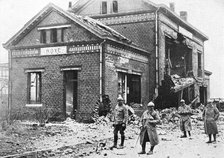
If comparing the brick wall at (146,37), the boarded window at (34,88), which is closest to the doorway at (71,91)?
the boarded window at (34,88)

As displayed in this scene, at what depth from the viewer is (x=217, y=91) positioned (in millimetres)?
44656

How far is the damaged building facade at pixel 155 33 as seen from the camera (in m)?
24.1

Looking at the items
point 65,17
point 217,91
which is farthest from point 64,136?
point 217,91

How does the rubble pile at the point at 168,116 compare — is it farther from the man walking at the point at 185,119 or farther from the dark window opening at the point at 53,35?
the dark window opening at the point at 53,35

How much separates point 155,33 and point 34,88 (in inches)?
368

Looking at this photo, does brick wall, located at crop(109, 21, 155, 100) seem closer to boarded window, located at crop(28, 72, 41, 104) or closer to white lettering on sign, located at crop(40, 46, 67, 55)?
white lettering on sign, located at crop(40, 46, 67, 55)

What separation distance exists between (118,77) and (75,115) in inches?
138

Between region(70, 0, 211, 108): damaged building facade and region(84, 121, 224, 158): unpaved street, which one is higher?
region(70, 0, 211, 108): damaged building facade

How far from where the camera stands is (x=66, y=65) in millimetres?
19891

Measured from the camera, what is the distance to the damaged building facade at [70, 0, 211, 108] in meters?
24.1

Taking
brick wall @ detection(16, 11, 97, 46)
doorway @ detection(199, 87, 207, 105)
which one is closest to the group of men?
brick wall @ detection(16, 11, 97, 46)

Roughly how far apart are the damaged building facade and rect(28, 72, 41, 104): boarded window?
7289mm

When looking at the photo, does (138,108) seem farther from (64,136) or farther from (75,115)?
(64,136)

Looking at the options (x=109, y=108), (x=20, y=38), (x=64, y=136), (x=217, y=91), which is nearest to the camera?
(x=64, y=136)
